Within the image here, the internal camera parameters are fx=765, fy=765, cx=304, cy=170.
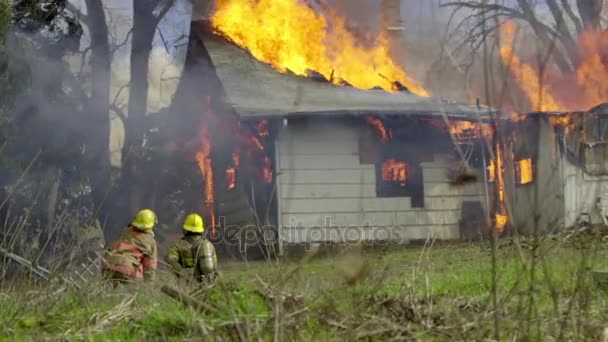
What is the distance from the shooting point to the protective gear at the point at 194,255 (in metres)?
7.75

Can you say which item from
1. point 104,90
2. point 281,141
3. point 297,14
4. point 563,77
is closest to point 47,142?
point 104,90

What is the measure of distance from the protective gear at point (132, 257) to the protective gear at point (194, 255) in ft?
0.79

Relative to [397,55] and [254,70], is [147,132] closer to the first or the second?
[254,70]

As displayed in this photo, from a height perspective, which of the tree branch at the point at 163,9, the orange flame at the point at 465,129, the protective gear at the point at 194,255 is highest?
the tree branch at the point at 163,9

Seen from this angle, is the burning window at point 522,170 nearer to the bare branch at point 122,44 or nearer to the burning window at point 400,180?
the burning window at point 400,180

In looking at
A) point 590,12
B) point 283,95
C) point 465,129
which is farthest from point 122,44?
point 590,12

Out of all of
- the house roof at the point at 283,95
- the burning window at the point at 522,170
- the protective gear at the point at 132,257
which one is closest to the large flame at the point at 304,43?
the house roof at the point at 283,95

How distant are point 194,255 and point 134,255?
776 mm

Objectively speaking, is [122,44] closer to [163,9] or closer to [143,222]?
[163,9]

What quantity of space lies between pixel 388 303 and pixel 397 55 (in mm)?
19772

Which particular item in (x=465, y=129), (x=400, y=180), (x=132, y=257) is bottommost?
(x=132, y=257)

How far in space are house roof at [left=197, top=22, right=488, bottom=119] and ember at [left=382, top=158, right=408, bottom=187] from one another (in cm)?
124

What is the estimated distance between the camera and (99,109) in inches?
746

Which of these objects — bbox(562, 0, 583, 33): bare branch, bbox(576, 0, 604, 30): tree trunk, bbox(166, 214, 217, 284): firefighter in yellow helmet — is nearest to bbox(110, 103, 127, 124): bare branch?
bbox(166, 214, 217, 284): firefighter in yellow helmet
